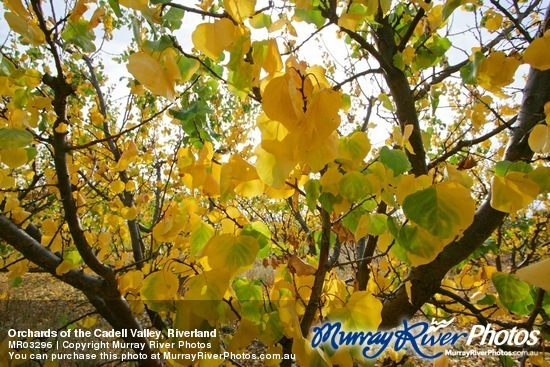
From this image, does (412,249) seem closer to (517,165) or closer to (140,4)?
(517,165)

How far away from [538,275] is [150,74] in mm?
738

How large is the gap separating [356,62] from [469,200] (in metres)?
2.36

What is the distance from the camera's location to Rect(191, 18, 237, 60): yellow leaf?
2.01 feet

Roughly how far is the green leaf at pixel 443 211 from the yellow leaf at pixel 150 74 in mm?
500

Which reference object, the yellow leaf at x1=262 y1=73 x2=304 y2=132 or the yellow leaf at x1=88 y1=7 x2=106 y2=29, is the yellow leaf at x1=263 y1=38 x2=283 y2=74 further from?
the yellow leaf at x1=88 y1=7 x2=106 y2=29

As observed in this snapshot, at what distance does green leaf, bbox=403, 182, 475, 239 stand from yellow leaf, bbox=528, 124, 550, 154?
30cm

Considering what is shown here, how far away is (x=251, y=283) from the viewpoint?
42.9 inches

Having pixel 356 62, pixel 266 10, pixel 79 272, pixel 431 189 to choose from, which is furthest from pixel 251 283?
pixel 356 62

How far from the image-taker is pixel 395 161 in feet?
2.81

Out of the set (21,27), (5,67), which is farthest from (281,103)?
(5,67)

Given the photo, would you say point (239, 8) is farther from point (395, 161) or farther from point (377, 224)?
point (377, 224)

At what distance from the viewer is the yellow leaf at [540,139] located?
75cm

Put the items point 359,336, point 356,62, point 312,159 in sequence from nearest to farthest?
point 312,159
point 359,336
point 356,62

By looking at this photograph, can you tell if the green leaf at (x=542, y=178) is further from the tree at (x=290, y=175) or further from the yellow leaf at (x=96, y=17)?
the yellow leaf at (x=96, y=17)
